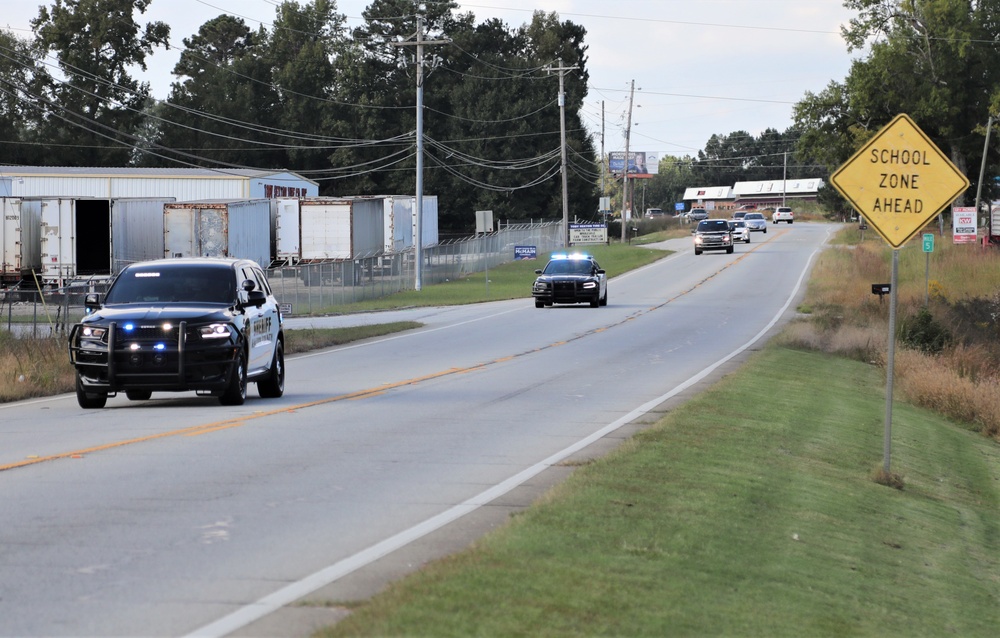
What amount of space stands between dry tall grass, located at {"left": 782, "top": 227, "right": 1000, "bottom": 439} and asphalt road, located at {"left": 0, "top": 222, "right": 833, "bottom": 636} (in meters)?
4.24

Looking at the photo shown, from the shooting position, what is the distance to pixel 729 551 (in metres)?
8.36

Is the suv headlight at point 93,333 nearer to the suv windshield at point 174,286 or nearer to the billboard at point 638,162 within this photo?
the suv windshield at point 174,286

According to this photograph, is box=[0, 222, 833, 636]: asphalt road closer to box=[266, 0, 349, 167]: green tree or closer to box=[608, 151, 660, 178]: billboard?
box=[266, 0, 349, 167]: green tree

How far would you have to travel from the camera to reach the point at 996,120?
6938 cm

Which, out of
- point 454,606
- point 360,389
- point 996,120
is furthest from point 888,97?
point 454,606

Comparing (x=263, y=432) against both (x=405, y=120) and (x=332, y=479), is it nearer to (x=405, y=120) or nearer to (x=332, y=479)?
(x=332, y=479)

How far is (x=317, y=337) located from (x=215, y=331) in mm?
13089

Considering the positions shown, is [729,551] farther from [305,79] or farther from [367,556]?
[305,79]

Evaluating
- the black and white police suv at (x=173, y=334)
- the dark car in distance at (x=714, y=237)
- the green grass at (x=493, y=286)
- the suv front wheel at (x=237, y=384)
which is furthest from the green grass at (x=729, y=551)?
the dark car in distance at (x=714, y=237)

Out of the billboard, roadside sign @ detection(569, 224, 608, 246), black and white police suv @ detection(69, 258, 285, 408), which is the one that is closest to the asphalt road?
black and white police suv @ detection(69, 258, 285, 408)

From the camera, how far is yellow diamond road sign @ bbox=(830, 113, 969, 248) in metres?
12.1

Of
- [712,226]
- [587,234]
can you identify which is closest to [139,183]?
[587,234]

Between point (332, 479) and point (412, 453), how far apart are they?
173 cm

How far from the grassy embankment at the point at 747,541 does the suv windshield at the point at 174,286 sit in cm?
609
